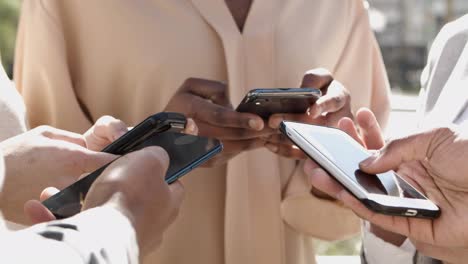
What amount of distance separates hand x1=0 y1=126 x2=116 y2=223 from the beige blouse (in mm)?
363

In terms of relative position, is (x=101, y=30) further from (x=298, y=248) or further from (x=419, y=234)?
(x=419, y=234)

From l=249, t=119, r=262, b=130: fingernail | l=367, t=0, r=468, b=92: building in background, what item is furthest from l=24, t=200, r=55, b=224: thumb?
l=367, t=0, r=468, b=92: building in background

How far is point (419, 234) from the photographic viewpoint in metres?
1.50

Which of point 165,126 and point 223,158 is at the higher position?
point 165,126

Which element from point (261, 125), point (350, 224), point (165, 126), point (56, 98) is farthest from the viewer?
point (350, 224)

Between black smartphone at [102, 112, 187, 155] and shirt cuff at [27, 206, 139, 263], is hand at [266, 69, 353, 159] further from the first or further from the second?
shirt cuff at [27, 206, 139, 263]

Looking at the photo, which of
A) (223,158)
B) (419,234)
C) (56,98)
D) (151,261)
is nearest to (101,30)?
(56,98)

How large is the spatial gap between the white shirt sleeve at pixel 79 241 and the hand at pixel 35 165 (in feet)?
1.59

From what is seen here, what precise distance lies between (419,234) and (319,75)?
→ 0.50 metres

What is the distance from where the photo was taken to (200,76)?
1.98 meters

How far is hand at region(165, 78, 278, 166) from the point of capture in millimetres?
1769

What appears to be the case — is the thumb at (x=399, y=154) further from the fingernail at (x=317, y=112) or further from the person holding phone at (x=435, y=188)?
the fingernail at (x=317, y=112)

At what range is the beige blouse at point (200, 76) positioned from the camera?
1941 mm

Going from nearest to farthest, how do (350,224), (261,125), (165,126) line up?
(165,126)
(261,125)
(350,224)
